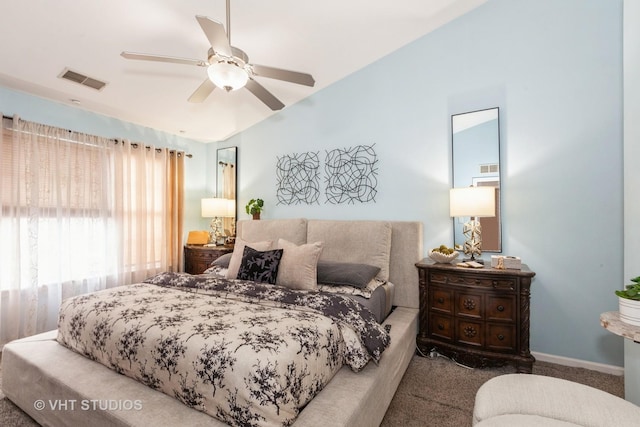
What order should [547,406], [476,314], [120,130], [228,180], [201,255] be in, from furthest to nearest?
[228,180] < [201,255] < [120,130] < [476,314] < [547,406]

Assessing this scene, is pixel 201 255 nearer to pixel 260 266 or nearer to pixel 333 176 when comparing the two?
pixel 260 266

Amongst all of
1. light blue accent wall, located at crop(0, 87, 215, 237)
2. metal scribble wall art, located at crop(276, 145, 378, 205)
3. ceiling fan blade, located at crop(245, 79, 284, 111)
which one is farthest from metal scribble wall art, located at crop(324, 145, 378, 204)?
→ light blue accent wall, located at crop(0, 87, 215, 237)

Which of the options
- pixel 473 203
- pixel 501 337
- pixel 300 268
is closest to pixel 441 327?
pixel 501 337

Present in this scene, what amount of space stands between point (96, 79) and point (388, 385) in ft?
12.2

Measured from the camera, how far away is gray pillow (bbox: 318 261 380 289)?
263 centimetres

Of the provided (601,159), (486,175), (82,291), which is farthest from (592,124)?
(82,291)

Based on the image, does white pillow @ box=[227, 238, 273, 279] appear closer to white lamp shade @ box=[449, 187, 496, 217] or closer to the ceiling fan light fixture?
the ceiling fan light fixture

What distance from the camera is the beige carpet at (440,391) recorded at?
1894 mm

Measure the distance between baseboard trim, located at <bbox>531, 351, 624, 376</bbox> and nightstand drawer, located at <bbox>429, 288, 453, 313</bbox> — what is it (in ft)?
2.99

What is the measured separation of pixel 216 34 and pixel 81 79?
2117mm

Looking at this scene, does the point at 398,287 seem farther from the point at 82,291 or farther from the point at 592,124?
the point at 82,291

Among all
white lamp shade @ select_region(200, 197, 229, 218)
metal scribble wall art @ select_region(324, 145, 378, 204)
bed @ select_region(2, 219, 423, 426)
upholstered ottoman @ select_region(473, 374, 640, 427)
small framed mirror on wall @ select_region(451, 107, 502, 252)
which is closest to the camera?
upholstered ottoman @ select_region(473, 374, 640, 427)

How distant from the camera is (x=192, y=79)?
10.5 feet

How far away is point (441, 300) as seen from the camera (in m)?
2.65
